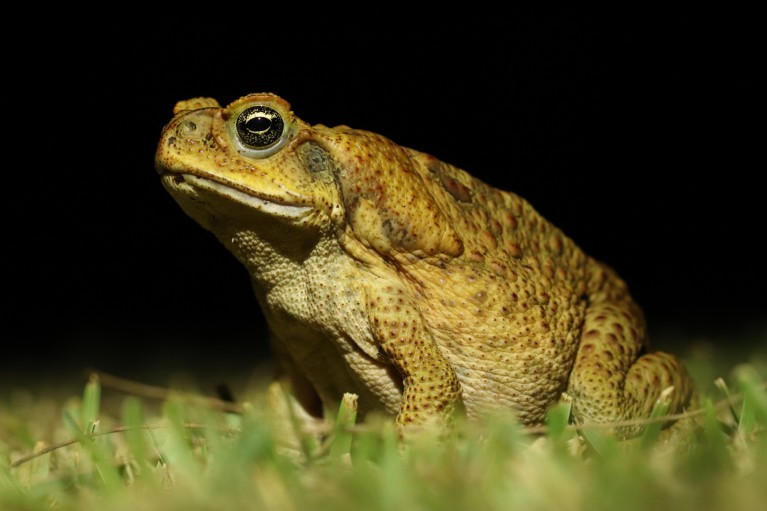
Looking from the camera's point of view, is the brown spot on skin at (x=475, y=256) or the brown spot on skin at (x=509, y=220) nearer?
the brown spot on skin at (x=475, y=256)

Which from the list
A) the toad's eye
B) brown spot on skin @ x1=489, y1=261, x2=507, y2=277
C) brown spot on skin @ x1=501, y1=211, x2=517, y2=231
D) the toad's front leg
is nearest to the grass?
the toad's front leg

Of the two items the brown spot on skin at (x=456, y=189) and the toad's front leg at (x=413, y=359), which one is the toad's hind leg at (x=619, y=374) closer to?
the toad's front leg at (x=413, y=359)

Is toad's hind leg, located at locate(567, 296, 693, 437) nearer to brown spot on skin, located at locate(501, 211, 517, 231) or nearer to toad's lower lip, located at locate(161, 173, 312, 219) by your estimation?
brown spot on skin, located at locate(501, 211, 517, 231)

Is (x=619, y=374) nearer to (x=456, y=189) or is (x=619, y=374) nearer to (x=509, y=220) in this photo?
(x=509, y=220)

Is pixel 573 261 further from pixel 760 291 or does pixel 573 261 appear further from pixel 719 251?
pixel 719 251

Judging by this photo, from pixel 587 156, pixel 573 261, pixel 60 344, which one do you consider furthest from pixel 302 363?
pixel 587 156

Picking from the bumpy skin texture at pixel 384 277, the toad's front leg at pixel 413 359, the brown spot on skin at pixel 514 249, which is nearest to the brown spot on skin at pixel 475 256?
the bumpy skin texture at pixel 384 277
